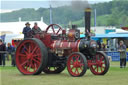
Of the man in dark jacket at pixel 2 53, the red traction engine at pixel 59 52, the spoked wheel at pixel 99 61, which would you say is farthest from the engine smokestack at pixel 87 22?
the man in dark jacket at pixel 2 53

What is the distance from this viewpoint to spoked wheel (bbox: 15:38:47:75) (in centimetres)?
1254

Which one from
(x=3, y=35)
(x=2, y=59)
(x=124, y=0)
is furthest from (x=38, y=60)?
(x=124, y=0)

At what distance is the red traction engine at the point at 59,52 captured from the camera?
487 inches

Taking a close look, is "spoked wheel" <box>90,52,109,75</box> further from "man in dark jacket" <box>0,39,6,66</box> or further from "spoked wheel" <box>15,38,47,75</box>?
"man in dark jacket" <box>0,39,6,66</box>

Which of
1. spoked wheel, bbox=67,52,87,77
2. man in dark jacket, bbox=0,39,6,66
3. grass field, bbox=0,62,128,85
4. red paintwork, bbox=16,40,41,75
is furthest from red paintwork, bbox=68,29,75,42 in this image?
man in dark jacket, bbox=0,39,6,66

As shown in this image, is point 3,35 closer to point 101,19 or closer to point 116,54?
point 116,54

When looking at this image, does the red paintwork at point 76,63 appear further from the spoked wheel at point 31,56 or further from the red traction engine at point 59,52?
the spoked wheel at point 31,56

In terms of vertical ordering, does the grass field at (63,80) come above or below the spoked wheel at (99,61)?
below

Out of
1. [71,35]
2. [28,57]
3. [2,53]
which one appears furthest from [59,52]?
[2,53]

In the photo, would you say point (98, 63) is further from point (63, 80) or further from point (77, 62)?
point (63, 80)

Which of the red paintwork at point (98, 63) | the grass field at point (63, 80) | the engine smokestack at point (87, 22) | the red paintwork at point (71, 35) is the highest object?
the engine smokestack at point (87, 22)

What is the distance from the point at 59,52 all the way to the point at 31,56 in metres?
0.99

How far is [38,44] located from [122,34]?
68.2ft

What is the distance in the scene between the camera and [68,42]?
12734 mm
